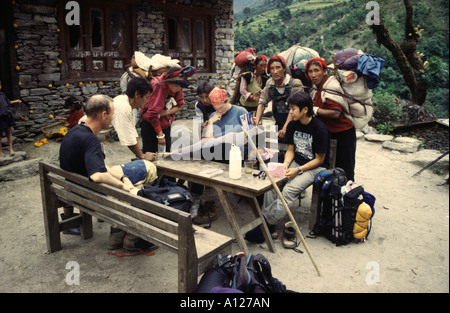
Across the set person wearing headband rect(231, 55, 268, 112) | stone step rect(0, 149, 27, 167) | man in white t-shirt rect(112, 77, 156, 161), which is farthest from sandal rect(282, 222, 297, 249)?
stone step rect(0, 149, 27, 167)

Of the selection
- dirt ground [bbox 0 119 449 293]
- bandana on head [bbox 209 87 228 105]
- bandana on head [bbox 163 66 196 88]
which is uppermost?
bandana on head [bbox 163 66 196 88]

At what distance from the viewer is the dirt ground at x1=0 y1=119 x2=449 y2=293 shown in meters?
3.07

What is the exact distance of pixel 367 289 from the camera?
3000 mm

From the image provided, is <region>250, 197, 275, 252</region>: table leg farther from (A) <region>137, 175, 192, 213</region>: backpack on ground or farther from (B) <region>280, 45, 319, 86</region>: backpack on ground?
(B) <region>280, 45, 319, 86</region>: backpack on ground

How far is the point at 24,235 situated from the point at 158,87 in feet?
7.84

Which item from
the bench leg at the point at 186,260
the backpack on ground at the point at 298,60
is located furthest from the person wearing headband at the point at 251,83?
the bench leg at the point at 186,260

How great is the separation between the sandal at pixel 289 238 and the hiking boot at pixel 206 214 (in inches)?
38.2

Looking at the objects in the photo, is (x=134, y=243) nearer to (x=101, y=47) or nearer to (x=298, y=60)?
(x=298, y=60)

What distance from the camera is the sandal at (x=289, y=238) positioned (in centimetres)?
376

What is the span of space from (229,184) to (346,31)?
99.2 ft

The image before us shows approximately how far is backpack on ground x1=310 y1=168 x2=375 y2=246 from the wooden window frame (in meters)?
6.54

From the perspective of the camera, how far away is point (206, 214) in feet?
14.4

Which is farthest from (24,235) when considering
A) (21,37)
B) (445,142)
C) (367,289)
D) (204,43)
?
(445,142)

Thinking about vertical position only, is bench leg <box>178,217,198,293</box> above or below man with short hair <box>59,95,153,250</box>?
below
